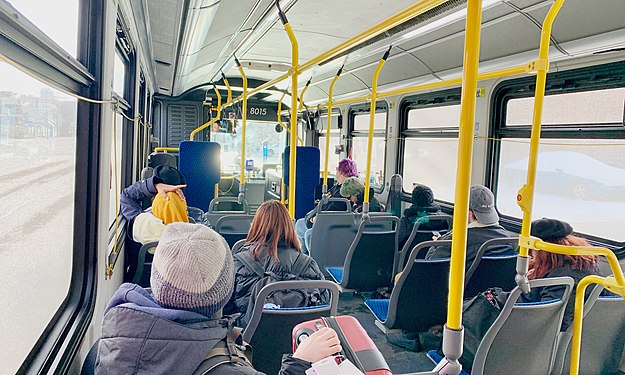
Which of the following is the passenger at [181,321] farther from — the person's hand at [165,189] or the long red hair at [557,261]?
the person's hand at [165,189]

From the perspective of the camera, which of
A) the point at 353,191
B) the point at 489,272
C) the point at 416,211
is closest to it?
the point at 489,272

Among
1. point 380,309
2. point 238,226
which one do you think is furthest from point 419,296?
point 238,226

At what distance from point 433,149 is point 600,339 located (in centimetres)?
364

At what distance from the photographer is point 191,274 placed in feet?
3.55

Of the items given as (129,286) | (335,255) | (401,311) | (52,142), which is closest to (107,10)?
(52,142)

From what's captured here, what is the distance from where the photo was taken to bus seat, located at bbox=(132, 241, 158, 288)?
2.62m

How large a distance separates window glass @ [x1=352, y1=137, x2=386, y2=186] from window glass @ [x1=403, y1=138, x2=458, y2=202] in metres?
0.64

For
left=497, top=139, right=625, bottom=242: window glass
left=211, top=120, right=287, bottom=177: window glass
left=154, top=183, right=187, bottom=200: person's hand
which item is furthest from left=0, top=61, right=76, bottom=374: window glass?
left=211, top=120, right=287, bottom=177: window glass

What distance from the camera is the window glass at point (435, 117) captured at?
5.02 meters

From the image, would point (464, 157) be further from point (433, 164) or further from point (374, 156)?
point (374, 156)

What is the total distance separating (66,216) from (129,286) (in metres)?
0.92

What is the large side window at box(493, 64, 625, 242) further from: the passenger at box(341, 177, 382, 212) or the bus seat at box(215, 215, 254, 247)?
the bus seat at box(215, 215, 254, 247)

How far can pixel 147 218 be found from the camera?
289cm

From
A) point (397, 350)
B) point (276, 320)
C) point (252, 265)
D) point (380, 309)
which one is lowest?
point (397, 350)
